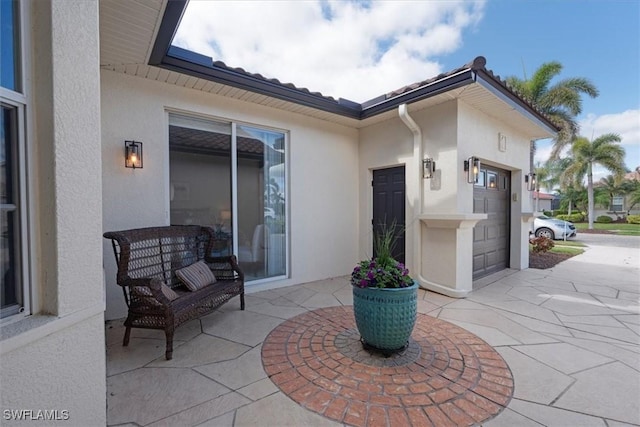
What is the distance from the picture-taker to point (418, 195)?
4.57 m

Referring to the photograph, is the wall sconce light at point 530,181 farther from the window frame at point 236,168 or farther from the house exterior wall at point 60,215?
the house exterior wall at point 60,215

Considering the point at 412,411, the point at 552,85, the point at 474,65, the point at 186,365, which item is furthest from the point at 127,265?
the point at 552,85

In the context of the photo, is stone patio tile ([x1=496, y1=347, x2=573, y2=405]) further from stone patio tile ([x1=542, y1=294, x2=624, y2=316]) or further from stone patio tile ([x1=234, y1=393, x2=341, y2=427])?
stone patio tile ([x1=542, y1=294, x2=624, y2=316])

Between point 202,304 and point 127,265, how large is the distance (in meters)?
0.80

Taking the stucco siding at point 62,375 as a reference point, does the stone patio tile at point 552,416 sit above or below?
below

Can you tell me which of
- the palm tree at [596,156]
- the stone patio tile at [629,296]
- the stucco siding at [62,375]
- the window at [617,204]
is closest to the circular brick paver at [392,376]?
the stucco siding at [62,375]

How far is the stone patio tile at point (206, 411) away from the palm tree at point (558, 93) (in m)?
11.6

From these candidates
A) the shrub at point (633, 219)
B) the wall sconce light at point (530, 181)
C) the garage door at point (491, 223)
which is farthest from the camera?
the shrub at point (633, 219)

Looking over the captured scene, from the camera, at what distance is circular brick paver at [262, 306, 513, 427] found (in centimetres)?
180

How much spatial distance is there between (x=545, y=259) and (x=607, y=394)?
6.62 meters

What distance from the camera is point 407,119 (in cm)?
439

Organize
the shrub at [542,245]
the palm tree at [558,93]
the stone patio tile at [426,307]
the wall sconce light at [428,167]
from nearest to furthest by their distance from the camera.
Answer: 1. the stone patio tile at [426,307]
2. the wall sconce light at [428,167]
3. the shrub at [542,245]
4. the palm tree at [558,93]

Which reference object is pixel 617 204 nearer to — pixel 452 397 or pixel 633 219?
pixel 633 219

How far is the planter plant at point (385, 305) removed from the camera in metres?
2.35
